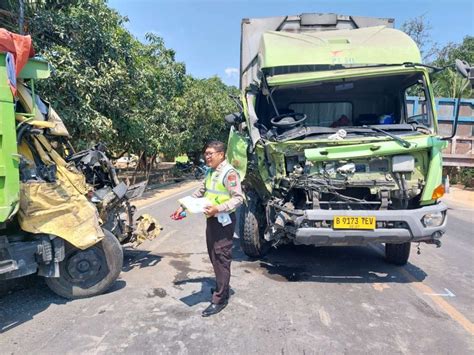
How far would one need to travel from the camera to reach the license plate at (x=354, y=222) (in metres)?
4.61

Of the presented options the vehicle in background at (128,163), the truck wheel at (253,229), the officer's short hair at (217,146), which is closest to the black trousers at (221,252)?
the officer's short hair at (217,146)

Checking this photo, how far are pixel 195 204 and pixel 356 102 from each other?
3.82m

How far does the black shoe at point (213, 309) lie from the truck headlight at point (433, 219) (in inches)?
98.9

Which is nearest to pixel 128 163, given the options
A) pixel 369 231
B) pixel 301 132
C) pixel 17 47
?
pixel 301 132

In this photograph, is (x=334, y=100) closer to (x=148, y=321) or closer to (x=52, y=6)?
(x=148, y=321)

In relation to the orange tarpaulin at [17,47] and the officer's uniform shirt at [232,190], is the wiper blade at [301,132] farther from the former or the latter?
the orange tarpaulin at [17,47]

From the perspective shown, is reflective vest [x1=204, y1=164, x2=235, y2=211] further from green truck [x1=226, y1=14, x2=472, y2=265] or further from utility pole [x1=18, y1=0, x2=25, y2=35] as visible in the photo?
utility pole [x1=18, y1=0, x2=25, y2=35]

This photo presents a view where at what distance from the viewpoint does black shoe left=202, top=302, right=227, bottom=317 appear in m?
4.00

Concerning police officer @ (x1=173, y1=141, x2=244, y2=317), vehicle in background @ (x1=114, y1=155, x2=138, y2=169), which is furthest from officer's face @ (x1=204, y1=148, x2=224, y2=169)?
vehicle in background @ (x1=114, y1=155, x2=138, y2=169)

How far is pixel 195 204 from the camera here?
13.5ft

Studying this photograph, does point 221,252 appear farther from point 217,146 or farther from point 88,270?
point 88,270

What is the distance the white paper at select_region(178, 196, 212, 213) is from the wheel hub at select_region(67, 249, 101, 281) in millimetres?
1212

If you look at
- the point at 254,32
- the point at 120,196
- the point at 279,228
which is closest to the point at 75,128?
the point at 254,32

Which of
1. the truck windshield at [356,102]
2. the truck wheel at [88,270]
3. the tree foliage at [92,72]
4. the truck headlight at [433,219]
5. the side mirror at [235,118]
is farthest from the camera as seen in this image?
the tree foliage at [92,72]
